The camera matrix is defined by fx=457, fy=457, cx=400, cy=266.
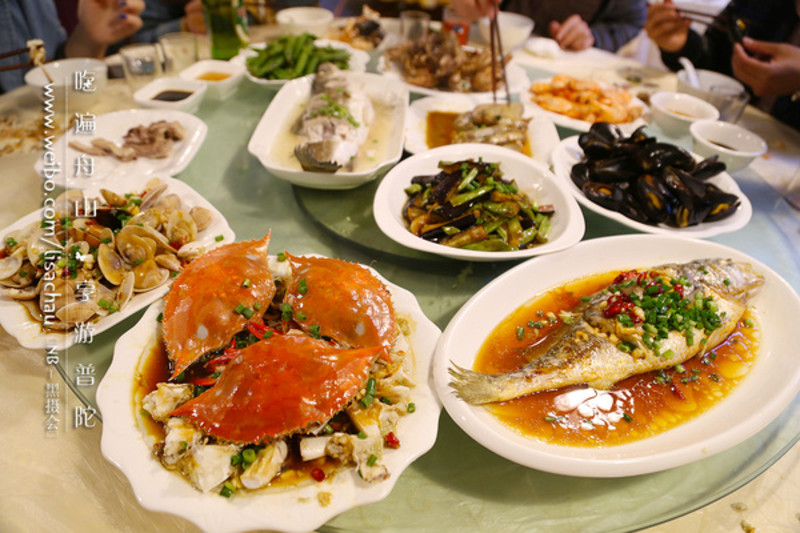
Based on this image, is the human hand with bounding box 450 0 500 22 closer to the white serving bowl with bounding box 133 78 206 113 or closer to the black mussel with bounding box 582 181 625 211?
the white serving bowl with bounding box 133 78 206 113

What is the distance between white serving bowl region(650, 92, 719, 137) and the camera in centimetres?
343

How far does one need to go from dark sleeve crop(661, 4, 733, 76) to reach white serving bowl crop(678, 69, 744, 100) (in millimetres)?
774

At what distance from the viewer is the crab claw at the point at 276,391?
137cm

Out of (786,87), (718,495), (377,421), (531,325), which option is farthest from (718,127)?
(377,421)

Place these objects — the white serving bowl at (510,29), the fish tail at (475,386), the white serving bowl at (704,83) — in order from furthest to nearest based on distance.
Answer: the white serving bowl at (510,29) → the white serving bowl at (704,83) → the fish tail at (475,386)

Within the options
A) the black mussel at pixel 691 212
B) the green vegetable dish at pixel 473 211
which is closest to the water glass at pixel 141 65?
the green vegetable dish at pixel 473 211

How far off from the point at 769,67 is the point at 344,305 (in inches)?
168

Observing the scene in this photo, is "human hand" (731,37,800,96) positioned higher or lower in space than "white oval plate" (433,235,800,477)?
higher

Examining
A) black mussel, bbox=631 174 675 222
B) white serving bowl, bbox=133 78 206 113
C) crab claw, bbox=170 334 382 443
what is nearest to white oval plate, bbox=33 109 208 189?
white serving bowl, bbox=133 78 206 113

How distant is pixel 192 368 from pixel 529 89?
3423 millimetres

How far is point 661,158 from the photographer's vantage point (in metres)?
2.61

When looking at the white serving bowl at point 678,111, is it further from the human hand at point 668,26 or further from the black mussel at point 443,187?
the black mussel at point 443,187

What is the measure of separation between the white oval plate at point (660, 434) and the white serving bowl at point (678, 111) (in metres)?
1.55

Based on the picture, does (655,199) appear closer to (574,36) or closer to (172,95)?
(574,36)
